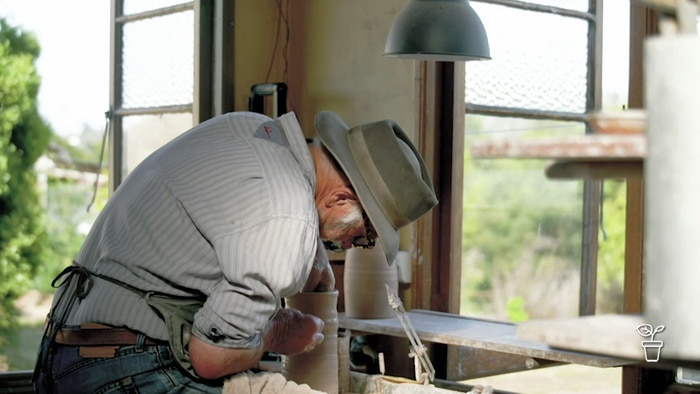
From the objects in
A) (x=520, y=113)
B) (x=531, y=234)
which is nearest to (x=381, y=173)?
(x=520, y=113)

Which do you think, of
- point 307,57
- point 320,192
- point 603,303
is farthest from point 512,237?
point 320,192

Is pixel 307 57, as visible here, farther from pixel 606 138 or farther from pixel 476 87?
pixel 606 138

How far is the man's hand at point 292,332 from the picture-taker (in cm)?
336

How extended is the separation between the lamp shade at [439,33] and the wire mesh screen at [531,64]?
30.8 inches

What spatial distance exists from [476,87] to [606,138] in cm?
392

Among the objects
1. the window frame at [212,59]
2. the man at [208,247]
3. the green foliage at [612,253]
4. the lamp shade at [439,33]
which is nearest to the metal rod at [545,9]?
the lamp shade at [439,33]

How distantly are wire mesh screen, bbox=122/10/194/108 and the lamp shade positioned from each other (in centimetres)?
152

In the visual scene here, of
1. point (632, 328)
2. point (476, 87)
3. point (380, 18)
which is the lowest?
point (632, 328)

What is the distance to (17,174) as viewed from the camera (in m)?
11.4

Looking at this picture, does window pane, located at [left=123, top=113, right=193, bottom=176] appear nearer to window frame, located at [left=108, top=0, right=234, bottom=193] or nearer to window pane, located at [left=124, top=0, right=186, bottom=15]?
window frame, located at [left=108, top=0, right=234, bottom=193]

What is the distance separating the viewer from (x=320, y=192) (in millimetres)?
3201

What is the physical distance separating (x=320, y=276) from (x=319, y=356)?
0.94 ft

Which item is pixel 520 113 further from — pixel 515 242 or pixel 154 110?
pixel 515 242

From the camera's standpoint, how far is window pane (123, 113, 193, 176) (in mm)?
5704
